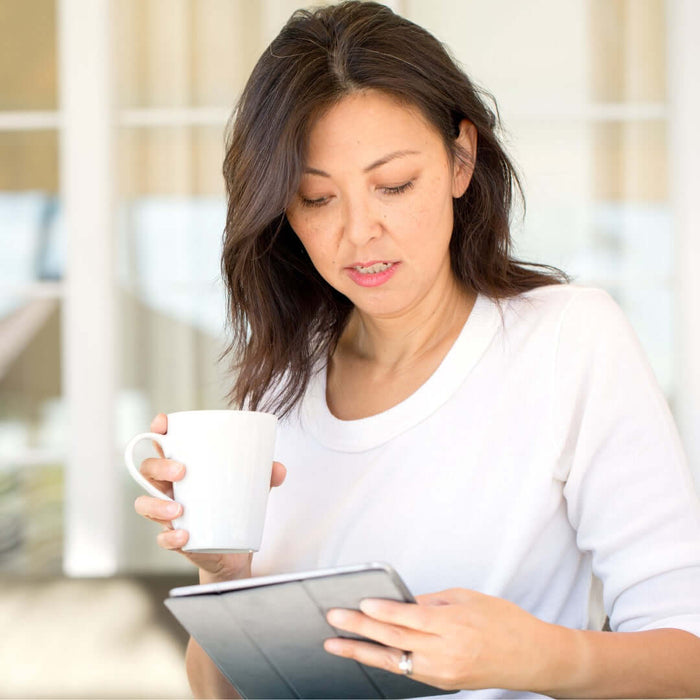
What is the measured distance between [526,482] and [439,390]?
0.15 metres

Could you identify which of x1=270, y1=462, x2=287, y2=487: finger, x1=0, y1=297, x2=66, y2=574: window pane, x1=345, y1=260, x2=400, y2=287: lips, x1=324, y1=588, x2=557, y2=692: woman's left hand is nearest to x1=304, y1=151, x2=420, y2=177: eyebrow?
x1=345, y1=260, x2=400, y2=287: lips

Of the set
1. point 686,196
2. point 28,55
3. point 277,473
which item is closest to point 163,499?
point 277,473

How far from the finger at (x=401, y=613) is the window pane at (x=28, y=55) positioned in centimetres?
251

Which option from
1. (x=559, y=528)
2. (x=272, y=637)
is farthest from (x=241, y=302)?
(x=272, y=637)

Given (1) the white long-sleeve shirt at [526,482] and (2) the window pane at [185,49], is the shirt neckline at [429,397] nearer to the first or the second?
(1) the white long-sleeve shirt at [526,482]

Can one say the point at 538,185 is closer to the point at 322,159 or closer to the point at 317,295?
the point at 317,295

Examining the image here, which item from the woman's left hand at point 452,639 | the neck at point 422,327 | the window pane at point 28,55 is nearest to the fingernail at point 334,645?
the woman's left hand at point 452,639

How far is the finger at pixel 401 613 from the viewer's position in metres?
0.71

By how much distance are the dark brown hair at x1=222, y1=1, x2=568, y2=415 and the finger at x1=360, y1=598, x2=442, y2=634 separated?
54 cm

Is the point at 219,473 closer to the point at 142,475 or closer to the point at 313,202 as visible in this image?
the point at 142,475

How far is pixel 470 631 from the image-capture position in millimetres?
746

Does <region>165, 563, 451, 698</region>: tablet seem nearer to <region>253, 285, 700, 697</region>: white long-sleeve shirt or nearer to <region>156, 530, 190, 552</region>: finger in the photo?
<region>156, 530, 190, 552</region>: finger

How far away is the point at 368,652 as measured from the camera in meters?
0.75

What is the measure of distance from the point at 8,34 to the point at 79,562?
1513 mm
